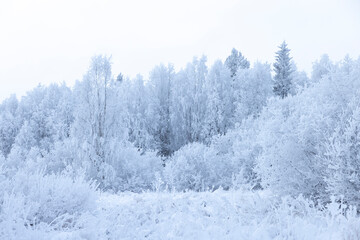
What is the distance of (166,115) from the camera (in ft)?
102

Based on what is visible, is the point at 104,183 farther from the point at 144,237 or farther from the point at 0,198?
the point at 144,237

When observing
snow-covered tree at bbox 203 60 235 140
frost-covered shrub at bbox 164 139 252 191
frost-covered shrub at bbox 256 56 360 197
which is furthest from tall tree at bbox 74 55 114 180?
snow-covered tree at bbox 203 60 235 140

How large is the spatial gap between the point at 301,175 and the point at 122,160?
1181 cm

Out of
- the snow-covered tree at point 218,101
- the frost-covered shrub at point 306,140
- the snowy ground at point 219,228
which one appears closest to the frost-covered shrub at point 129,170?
the frost-covered shrub at point 306,140

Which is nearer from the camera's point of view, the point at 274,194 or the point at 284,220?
the point at 284,220

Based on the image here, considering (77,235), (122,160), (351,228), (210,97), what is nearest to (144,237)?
(77,235)

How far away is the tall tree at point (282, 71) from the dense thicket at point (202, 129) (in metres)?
0.10

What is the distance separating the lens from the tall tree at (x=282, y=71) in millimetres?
34375

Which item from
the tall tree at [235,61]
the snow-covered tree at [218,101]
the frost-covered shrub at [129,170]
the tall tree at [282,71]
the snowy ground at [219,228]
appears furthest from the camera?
the tall tree at [235,61]

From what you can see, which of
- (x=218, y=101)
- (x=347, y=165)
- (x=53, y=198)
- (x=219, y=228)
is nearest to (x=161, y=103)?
(x=218, y=101)

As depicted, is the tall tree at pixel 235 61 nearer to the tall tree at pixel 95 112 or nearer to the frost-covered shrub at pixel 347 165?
the tall tree at pixel 95 112

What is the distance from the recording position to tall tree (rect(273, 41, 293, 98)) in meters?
34.4

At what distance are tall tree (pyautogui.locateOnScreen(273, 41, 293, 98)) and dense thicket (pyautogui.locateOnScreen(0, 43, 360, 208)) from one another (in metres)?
0.10

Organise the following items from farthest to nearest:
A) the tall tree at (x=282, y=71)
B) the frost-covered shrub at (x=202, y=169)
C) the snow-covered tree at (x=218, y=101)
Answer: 1. the tall tree at (x=282, y=71)
2. the snow-covered tree at (x=218, y=101)
3. the frost-covered shrub at (x=202, y=169)
